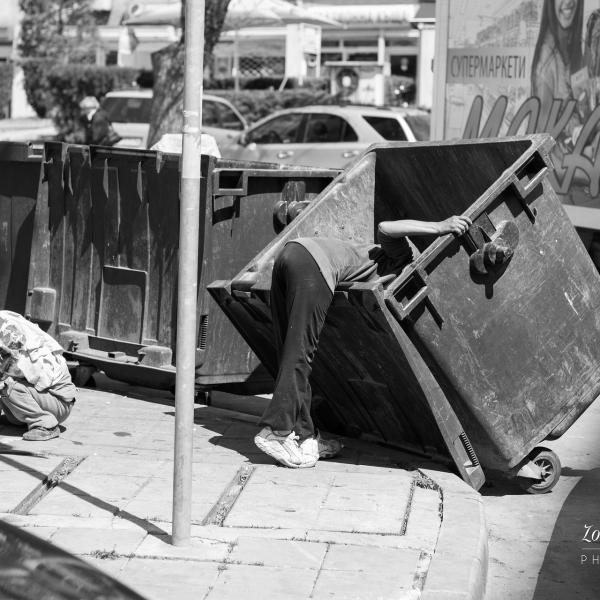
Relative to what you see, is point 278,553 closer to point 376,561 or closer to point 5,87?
point 376,561

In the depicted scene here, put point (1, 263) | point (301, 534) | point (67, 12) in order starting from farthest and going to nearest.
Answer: point (67, 12) → point (1, 263) → point (301, 534)

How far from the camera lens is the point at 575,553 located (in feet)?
17.6

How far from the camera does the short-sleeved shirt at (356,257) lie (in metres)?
5.85

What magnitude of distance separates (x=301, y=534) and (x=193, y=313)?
107cm

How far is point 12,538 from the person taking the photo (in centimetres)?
291

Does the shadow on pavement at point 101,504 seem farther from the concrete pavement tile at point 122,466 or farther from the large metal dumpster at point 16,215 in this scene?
the large metal dumpster at point 16,215

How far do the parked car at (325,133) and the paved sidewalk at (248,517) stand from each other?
34.3 feet

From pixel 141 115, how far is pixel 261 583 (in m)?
19.3

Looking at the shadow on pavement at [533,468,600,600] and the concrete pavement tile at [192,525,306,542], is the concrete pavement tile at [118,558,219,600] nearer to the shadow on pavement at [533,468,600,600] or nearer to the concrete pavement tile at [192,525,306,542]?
the concrete pavement tile at [192,525,306,542]

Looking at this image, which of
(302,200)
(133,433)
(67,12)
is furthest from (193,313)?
(67,12)

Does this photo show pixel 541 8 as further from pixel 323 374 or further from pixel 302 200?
pixel 323 374

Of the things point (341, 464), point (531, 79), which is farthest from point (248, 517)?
point (531, 79)

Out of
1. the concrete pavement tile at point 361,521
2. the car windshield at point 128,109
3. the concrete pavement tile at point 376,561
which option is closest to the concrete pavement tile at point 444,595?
the concrete pavement tile at point 376,561

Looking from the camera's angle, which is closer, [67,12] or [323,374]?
[323,374]
